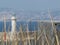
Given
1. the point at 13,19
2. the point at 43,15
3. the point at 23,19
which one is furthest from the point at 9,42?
the point at 13,19

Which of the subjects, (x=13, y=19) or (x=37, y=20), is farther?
(x=13, y=19)

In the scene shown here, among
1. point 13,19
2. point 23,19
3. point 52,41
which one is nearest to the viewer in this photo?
point 52,41

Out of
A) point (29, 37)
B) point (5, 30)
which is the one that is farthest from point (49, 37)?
point (5, 30)

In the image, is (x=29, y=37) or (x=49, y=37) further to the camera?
(x=29, y=37)

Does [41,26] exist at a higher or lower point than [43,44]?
higher

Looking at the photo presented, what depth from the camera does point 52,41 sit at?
2873 millimetres

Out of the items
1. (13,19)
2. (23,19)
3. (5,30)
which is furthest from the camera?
(13,19)

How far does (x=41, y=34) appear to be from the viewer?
301 cm

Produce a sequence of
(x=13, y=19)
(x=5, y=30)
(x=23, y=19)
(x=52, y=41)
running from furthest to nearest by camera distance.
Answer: (x=13, y=19)
(x=23, y=19)
(x=5, y=30)
(x=52, y=41)

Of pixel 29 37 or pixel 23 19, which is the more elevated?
pixel 23 19

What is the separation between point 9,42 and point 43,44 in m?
0.51

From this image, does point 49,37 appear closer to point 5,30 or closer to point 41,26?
point 41,26

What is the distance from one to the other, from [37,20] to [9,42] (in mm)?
450

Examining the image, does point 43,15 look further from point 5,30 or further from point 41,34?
point 5,30
